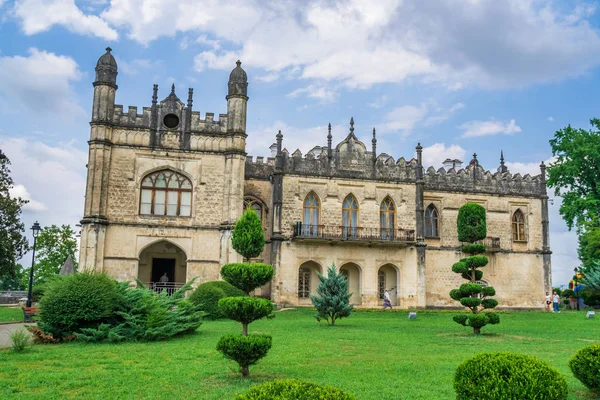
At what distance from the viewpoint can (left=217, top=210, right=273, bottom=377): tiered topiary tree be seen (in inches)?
400

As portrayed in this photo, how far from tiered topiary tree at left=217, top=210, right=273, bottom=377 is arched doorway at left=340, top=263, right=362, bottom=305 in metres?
21.8

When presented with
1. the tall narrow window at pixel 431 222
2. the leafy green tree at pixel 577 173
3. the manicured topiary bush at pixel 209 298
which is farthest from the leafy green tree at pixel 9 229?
the leafy green tree at pixel 577 173

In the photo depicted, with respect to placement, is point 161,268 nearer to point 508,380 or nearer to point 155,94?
point 155,94

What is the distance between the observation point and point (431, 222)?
35969 millimetres

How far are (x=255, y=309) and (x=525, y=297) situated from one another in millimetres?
29975

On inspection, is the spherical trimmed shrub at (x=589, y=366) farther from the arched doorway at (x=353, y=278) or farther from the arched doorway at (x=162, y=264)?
the arched doorway at (x=162, y=264)

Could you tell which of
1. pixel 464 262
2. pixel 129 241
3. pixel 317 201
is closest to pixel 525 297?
pixel 317 201

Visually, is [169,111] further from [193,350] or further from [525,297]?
[525,297]

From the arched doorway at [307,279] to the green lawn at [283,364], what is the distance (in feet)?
46.7

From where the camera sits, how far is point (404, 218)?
34.4 metres

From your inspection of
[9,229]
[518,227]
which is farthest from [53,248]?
[518,227]

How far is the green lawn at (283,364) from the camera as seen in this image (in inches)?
371

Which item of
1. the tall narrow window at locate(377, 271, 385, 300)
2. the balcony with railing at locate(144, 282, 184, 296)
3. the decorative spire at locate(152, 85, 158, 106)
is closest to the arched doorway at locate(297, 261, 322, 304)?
the tall narrow window at locate(377, 271, 385, 300)

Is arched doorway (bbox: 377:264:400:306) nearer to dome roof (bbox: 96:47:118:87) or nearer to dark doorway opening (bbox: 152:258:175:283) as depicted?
dark doorway opening (bbox: 152:258:175:283)
